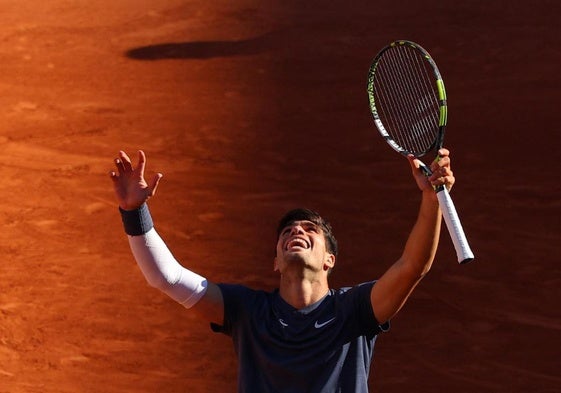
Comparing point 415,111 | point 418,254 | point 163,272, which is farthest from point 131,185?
point 415,111

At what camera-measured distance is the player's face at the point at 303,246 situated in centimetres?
436

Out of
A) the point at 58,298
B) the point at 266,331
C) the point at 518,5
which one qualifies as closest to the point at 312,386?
the point at 266,331

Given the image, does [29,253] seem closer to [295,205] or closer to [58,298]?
[58,298]

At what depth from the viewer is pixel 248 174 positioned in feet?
27.1

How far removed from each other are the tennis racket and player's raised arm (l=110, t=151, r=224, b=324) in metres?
0.83

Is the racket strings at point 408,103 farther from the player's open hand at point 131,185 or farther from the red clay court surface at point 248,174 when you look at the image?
the red clay court surface at point 248,174

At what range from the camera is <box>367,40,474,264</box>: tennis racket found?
4.11 metres

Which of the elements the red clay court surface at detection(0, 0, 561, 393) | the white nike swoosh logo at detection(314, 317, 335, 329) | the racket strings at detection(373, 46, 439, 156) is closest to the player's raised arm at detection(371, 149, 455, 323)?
the white nike swoosh logo at detection(314, 317, 335, 329)

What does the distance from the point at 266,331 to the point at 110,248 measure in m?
3.89

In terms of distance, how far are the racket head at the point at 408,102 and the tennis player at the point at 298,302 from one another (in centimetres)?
46

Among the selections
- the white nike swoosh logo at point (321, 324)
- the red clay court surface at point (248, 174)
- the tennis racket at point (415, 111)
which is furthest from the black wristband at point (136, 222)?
the red clay court surface at point (248, 174)

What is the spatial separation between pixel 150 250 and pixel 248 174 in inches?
159

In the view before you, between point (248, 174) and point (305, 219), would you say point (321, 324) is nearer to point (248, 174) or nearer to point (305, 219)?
point (305, 219)

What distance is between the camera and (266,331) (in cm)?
419
